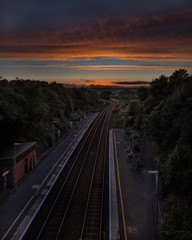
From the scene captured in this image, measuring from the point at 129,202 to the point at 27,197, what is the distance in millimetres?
10158

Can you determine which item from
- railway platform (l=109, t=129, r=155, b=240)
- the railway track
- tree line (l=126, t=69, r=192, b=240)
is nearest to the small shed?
the railway track

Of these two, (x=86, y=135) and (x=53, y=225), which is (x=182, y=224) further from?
(x=86, y=135)

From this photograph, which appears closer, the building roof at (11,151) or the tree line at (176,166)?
the tree line at (176,166)

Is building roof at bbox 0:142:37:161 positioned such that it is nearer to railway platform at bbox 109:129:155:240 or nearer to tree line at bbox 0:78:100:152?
tree line at bbox 0:78:100:152

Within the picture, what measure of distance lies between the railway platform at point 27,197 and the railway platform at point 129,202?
6.90 metres

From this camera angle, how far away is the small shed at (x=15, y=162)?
25.6m

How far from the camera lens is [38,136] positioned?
44438 mm

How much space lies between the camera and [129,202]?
2269 centimetres

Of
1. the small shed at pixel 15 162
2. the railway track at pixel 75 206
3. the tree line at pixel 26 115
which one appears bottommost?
the railway track at pixel 75 206

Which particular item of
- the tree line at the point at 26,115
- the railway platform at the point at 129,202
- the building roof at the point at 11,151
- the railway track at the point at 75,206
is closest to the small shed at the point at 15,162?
the building roof at the point at 11,151

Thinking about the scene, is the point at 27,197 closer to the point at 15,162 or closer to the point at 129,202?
the point at 15,162

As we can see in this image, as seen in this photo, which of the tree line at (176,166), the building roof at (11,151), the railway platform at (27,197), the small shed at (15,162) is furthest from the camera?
the building roof at (11,151)

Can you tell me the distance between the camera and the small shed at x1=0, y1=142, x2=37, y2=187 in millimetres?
25609

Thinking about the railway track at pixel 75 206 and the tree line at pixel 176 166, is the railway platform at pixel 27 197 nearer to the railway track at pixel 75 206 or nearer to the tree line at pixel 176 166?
the railway track at pixel 75 206
